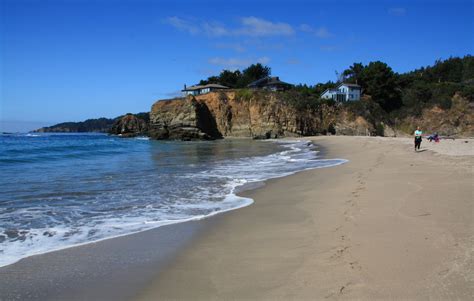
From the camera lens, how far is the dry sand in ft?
11.8

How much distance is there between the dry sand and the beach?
0.01 metres

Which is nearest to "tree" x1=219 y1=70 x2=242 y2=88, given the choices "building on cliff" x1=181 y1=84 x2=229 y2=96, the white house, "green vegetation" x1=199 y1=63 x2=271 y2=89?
"green vegetation" x1=199 y1=63 x2=271 y2=89

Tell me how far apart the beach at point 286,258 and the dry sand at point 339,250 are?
0.01 meters

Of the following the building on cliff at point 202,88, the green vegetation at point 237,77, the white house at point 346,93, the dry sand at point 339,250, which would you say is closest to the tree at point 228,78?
the green vegetation at point 237,77

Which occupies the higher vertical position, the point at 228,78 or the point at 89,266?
the point at 228,78

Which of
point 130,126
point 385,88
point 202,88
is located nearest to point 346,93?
point 385,88

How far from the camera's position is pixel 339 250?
4707mm

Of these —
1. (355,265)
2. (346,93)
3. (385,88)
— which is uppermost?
(385,88)

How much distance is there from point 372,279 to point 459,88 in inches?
2493

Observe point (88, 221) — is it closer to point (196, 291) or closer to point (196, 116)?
point (196, 291)

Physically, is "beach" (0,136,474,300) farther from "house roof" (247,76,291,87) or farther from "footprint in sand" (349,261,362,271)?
"house roof" (247,76,291,87)

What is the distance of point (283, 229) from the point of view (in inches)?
243

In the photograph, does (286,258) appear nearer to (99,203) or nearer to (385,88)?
(99,203)

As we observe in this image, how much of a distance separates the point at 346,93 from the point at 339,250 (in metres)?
60.7
